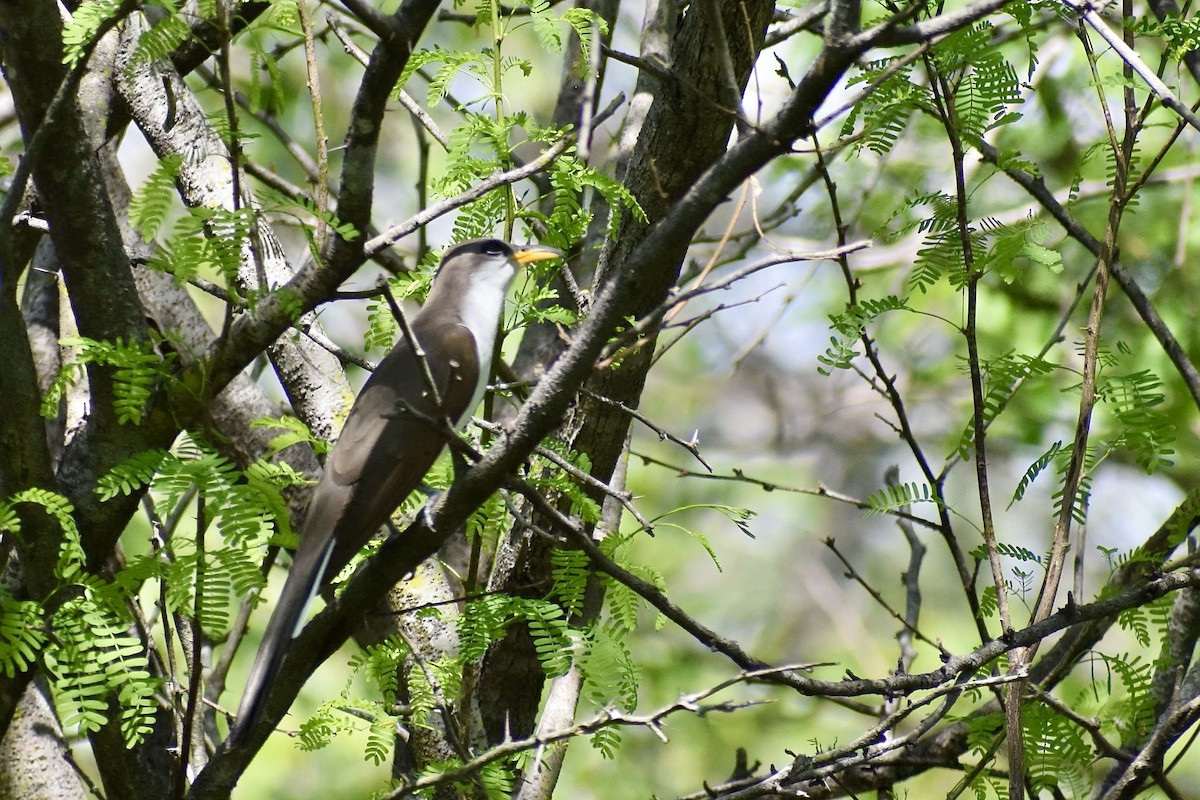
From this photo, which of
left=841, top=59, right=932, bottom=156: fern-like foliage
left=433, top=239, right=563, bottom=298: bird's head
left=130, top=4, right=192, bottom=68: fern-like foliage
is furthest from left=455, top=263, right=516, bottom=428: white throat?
left=130, top=4, right=192, bottom=68: fern-like foliage

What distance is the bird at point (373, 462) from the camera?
9.67ft

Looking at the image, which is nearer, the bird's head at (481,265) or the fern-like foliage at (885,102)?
the fern-like foliage at (885,102)

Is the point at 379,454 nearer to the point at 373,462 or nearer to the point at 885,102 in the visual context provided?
the point at 373,462

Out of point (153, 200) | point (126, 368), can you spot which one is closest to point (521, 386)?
point (126, 368)

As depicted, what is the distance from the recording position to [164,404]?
3074mm

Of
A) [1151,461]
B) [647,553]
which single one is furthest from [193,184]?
Result: [647,553]

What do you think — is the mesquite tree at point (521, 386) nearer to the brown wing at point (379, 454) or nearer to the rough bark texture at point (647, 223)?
the rough bark texture at point (647, 223)

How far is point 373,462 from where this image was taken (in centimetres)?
334

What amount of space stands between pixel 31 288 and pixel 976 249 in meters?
3.73

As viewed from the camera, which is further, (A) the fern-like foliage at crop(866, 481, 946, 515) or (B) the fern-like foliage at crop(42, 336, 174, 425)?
(A) the fern-like foliage at crop(866, 481, 946, 515)

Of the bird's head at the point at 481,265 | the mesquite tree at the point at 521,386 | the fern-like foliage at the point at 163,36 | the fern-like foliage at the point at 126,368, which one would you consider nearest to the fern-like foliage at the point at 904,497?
the mesquite tree at the point at 521,386

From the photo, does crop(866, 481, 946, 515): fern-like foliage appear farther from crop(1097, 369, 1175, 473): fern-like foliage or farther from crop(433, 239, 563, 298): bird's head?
crop(433, 239, 563, 298): bird's head

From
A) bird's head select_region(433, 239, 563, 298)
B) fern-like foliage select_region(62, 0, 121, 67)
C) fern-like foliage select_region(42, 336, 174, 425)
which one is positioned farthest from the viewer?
bird's head select_region(433, 239, 563, 298)

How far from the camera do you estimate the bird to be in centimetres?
295
